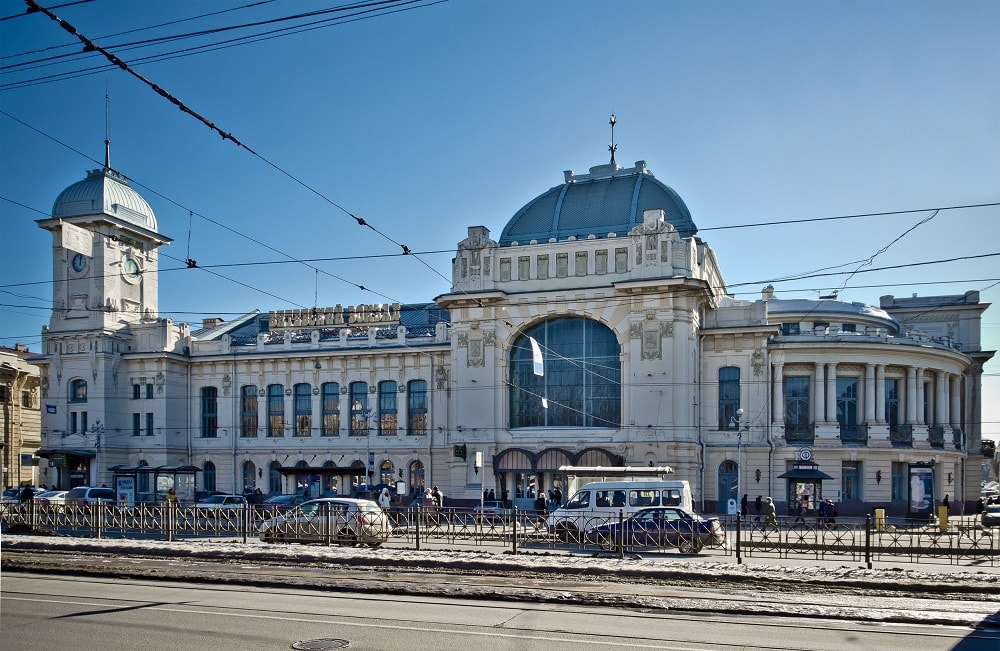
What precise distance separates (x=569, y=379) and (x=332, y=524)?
74.3ft

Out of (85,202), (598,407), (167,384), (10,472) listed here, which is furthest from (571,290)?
(10,472)

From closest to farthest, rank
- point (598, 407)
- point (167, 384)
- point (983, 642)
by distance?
point (983, 642)
point (598, 407)
point (167, 384)

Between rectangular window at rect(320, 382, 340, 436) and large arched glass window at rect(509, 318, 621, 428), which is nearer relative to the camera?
large arched glass window at rect(509, 318, 621, 428)

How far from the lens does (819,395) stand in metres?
49.8

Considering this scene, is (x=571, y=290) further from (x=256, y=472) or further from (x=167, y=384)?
(x=167, y=384)

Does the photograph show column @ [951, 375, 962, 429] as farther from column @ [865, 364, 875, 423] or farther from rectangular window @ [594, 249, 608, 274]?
rectangular window @ [594, 249, 608, 274]

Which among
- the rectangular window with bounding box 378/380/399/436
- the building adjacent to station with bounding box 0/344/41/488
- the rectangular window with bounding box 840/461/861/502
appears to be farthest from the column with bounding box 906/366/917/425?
the building adjacent to station with bounding box 0/344/41/488

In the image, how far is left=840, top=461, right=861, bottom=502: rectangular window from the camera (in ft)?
161

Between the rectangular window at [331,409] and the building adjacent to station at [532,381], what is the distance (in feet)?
0.52

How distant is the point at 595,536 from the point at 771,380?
25390mm

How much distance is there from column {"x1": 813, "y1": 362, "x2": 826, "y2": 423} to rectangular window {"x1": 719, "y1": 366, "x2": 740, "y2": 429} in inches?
183

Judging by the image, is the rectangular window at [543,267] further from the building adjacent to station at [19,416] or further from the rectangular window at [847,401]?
the building adjacent to station at [19,416]

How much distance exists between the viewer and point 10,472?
66.3 meters

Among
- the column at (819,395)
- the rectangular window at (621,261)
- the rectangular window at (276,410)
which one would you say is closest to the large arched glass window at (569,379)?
the rectangular window at (621,261)
